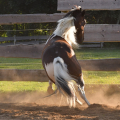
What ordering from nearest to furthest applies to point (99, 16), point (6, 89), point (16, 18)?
1. point (16, 18)
2. point (6, 89)
3. point (99, 16)

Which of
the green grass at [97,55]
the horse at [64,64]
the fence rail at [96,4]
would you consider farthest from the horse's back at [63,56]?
the green grass at [97,55]

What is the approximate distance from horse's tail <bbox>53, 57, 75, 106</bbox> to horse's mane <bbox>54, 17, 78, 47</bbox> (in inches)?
24.1

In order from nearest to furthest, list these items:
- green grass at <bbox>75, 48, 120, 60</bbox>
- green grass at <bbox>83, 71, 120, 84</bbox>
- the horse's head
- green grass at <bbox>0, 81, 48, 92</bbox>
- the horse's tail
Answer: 1. the horse's tail
2. the horse's head
3. green grass at <bbox>0, 81, 48, 92</bbox>
4. green grass at <bbox>83, 71, 120, 84</bbox>
5. green grass at <bbox>75, 48, 120, 60</bbox>

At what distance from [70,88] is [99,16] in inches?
646

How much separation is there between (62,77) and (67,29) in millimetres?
830

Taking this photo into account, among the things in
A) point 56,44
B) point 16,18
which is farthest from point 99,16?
point 56,44

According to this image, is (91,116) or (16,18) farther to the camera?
(16,18)

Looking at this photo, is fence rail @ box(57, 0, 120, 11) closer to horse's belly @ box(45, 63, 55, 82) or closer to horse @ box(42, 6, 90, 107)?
horse @ box(42, 6, 90, 107)

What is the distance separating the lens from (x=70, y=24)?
3.19 m

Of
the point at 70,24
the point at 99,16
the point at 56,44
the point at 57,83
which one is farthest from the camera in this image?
the point at 99,16

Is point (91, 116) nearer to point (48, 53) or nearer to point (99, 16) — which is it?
point (48, 53)

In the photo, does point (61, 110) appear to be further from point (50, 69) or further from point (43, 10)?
point (43, 10)

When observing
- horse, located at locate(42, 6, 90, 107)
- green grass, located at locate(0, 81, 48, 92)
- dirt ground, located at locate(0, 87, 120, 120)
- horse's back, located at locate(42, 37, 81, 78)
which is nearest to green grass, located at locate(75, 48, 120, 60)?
green grass, located at locate(0, 81, 48, 92)

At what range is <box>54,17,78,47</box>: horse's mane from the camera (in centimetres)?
319
